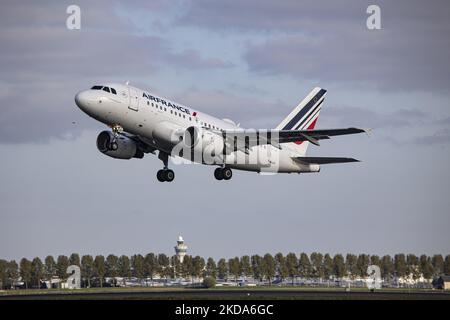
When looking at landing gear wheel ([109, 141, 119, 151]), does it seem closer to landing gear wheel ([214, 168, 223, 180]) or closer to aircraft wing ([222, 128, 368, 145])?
aircraft wing ([222, 128, 368, 145])

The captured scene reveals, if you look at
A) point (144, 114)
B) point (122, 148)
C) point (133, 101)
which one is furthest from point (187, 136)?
point (122, 148)

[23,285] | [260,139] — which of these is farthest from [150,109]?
[23,285]

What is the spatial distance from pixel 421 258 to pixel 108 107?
6199cm

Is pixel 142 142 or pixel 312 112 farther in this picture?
pixel 312 112

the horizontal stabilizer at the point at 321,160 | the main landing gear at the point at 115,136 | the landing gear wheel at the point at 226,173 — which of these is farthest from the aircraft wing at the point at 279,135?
the main landing gear at the point at 115,136

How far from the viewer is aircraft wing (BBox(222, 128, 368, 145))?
253ft

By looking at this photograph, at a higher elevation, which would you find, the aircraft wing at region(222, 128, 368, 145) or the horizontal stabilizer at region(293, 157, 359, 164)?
the aircraft wing at region(222, 128, 368, 145)

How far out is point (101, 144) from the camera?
79.2m

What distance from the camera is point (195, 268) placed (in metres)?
133

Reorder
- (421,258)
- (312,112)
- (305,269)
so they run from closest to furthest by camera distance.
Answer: (312,112) < (421,258) < (305,269)

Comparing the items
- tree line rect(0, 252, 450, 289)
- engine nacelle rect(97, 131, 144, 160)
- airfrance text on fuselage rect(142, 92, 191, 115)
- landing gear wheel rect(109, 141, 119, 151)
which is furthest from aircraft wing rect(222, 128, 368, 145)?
tree line rect(0, 252, 450, 289)

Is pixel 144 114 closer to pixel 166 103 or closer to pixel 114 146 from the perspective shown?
pixel 166 103
